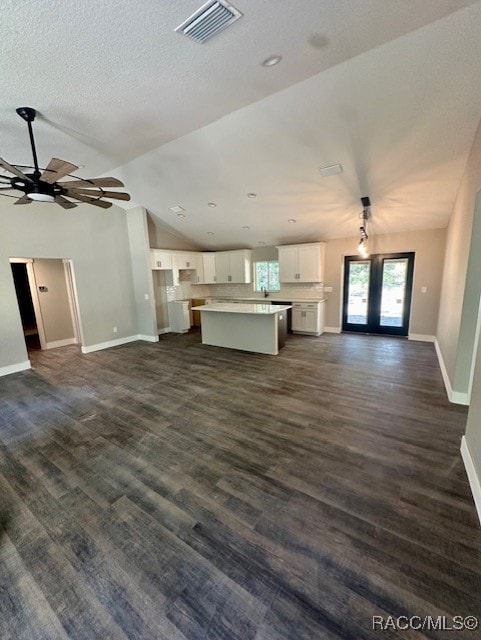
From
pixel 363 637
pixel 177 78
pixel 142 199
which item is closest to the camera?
pixel 363 637

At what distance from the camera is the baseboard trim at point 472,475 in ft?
5.99

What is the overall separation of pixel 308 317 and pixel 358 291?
1.38 metres

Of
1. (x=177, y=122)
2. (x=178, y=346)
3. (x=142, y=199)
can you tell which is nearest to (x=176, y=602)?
(x=177, y=122)

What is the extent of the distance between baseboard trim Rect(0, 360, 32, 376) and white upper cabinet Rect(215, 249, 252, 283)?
5004 millimetres

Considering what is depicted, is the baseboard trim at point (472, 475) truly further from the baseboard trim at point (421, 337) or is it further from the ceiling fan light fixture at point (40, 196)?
the ceiling fan light fixture at point (40, 196)

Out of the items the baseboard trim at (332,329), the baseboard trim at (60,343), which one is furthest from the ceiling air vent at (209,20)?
the baseboard trim at (60,343)

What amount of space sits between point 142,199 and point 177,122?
3.06 metres

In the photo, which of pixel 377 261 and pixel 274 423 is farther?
pixel 377 261

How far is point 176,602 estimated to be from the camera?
1350 mm

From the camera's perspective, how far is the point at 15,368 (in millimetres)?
4914

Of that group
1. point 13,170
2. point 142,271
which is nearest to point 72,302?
point 142,271

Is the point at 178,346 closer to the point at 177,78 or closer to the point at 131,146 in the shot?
the point at 131,146

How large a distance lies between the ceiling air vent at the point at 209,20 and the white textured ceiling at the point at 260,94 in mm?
68

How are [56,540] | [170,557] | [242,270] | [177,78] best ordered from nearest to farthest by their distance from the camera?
[170,557]
[56,540]
[177,78]
[242,270]
